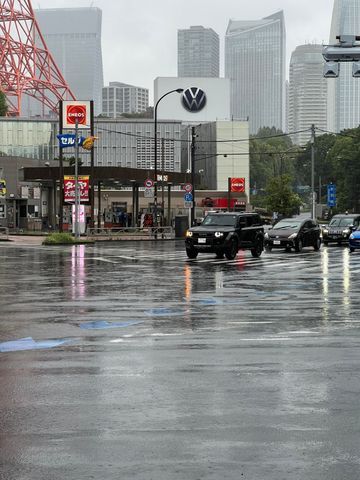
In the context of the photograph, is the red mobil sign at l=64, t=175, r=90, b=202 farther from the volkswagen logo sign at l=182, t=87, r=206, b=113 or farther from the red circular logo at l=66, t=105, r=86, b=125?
the volkswagen logo sign at l=182, t=87, r=206, b=113

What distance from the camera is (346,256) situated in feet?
116

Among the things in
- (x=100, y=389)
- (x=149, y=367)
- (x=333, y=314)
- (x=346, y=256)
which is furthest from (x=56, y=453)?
(x=346, y=256)

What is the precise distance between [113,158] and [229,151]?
20717 millimetres

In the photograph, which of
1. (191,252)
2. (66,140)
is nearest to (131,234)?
(66,140)

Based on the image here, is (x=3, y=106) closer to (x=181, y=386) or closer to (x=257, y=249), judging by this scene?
(x=257, y=249)

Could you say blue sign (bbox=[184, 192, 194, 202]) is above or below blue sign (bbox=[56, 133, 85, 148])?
below

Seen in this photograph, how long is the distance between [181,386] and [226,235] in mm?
23643

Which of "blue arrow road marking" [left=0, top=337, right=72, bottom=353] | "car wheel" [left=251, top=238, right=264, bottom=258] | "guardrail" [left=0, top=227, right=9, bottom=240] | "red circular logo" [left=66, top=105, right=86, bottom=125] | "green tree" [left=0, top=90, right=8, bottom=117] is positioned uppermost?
"green tree" [left=0, top=90, right=8, bottom=117]

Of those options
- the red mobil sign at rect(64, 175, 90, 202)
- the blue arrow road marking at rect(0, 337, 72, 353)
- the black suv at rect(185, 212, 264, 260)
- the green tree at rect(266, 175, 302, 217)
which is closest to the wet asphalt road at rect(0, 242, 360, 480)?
the blue arrow road marking at rect(0, 337, 72, 353)

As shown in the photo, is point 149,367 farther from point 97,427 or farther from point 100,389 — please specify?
point 97,427

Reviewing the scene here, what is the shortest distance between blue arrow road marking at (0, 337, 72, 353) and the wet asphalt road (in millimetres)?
155

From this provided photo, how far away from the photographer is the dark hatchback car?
39.1 meters

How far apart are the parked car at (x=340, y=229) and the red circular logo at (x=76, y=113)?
57.8 feet

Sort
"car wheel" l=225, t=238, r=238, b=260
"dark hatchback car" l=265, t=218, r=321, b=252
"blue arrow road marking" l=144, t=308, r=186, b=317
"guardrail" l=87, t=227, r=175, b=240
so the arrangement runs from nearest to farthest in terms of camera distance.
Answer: "blue arrow road marking" l=144, t=308, r=186, b=317, "car wheel" l=225, t=238, r=238, b=260, "dark hatchback car" l=265, t=218, r=321, b=252, "guardrail" l=87, t=227, r=175, b=240
